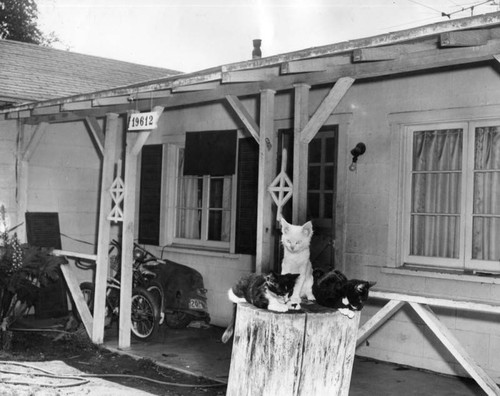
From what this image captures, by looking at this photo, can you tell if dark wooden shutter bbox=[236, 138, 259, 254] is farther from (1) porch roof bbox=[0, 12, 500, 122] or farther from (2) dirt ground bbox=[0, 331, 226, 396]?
(2) dirt ground bbox=[0, 331, 226, 396]

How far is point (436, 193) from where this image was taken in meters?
7.01

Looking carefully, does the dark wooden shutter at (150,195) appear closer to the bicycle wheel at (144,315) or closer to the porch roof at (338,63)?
the bicycle wheel at (144,315)

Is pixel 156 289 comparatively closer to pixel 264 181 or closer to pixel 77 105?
pixel 77 105

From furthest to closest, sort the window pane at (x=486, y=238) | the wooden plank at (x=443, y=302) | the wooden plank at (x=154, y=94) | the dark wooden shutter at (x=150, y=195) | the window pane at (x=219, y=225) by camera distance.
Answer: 1. the dark wooden shutter at (x=150, y=195)
2. the window pane at (x=219, y=225)
3. the wooden plank at (x=154, y=94)
4. the window pane at (x=486, y=238)
5. the wooden plank at (x=443, y=302)

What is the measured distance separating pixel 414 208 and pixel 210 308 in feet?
11.8

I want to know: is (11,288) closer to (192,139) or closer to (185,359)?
(185,359)

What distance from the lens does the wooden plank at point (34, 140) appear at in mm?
9078

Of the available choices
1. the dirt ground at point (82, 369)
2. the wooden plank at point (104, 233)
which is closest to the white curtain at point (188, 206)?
the wooden plank at point (104, 233)

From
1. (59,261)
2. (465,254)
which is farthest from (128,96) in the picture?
(465,254)

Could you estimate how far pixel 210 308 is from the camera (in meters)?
9.34

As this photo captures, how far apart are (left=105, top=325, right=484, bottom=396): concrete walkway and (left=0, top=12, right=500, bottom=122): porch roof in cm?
293

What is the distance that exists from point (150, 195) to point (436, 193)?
488 cm

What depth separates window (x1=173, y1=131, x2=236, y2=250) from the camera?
8.99 meters

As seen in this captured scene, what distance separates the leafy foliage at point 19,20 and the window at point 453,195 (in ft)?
88.4
